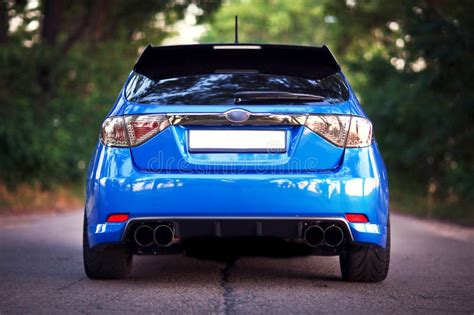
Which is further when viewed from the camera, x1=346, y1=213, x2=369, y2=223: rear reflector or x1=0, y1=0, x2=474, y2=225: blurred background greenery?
x1=0, y1=0, x2=474, y2=225: blurred background greenery

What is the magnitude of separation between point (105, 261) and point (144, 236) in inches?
18.3

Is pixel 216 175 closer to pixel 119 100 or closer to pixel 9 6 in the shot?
pixel 119 100

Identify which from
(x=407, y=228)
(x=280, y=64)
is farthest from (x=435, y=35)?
(x=280, y=64)

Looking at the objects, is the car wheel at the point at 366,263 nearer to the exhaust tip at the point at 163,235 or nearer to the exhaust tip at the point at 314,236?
the exhaust tip at the point at 314,236

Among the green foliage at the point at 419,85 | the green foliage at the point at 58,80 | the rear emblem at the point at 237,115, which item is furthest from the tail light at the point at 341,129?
the green foliage at the point at 58,80

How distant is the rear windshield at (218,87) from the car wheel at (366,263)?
3.38 feet

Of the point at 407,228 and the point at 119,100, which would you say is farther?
the point at 407,228

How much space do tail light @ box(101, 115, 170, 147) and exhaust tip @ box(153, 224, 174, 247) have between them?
0.59 meters

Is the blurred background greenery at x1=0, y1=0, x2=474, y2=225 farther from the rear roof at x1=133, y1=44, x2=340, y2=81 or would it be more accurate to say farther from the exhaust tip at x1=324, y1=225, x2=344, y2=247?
the exhaust tip at x1=324, y1=225, x2=344, y2=247

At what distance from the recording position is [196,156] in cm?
640

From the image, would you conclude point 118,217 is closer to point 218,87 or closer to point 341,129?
point 218,87

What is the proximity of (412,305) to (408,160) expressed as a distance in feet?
59.2

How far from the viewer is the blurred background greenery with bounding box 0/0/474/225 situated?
1705cm

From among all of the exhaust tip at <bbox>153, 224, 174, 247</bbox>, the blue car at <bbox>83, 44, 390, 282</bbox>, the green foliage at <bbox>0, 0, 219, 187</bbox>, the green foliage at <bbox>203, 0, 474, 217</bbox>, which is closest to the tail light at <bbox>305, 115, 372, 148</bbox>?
the blue car at <bbox>83, 44, 390, 282</bbox>
